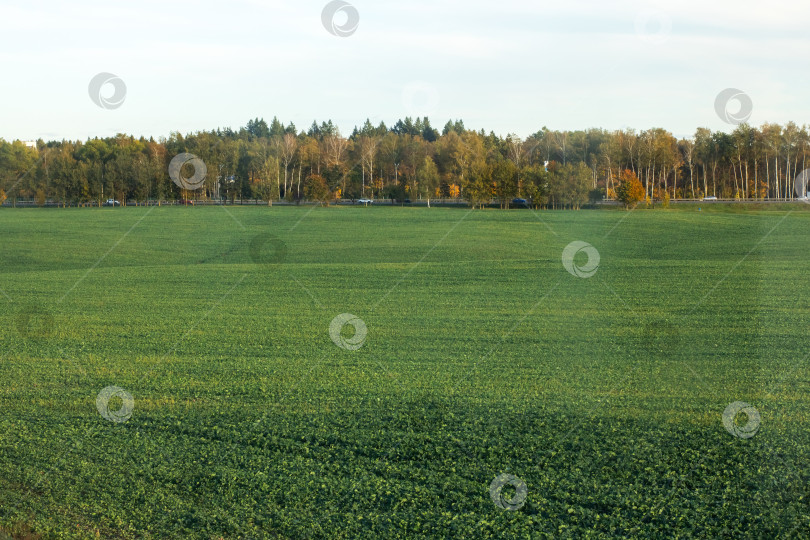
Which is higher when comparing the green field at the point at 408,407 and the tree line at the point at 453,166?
the tree line at the point at 453,166

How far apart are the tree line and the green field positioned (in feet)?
56.2

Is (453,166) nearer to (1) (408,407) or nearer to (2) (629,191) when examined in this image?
(2) (629,191)

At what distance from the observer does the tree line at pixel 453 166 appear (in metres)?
33.3

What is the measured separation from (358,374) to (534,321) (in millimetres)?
4186

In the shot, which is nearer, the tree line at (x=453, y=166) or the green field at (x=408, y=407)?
the green field at (x=408, y=407)

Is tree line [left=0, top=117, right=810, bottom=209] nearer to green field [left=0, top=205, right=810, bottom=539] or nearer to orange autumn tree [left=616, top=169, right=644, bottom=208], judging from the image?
orange autumn tree [left=616, top=169, right=644, bottom=208]

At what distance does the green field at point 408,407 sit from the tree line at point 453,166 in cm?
1713

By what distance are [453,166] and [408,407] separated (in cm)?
3186

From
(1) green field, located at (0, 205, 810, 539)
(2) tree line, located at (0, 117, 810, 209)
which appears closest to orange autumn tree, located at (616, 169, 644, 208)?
(2) tree line, located at (0, 117, 810, 209)

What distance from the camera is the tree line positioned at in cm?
3328

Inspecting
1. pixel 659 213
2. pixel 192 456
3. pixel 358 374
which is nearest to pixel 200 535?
pixel 192 456

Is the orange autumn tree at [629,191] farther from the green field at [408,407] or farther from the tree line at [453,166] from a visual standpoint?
the green field at [408,407]

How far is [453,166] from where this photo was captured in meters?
37.8

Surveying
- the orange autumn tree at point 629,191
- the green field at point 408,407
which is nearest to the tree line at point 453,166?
the orange autumn tree at point 629,191
